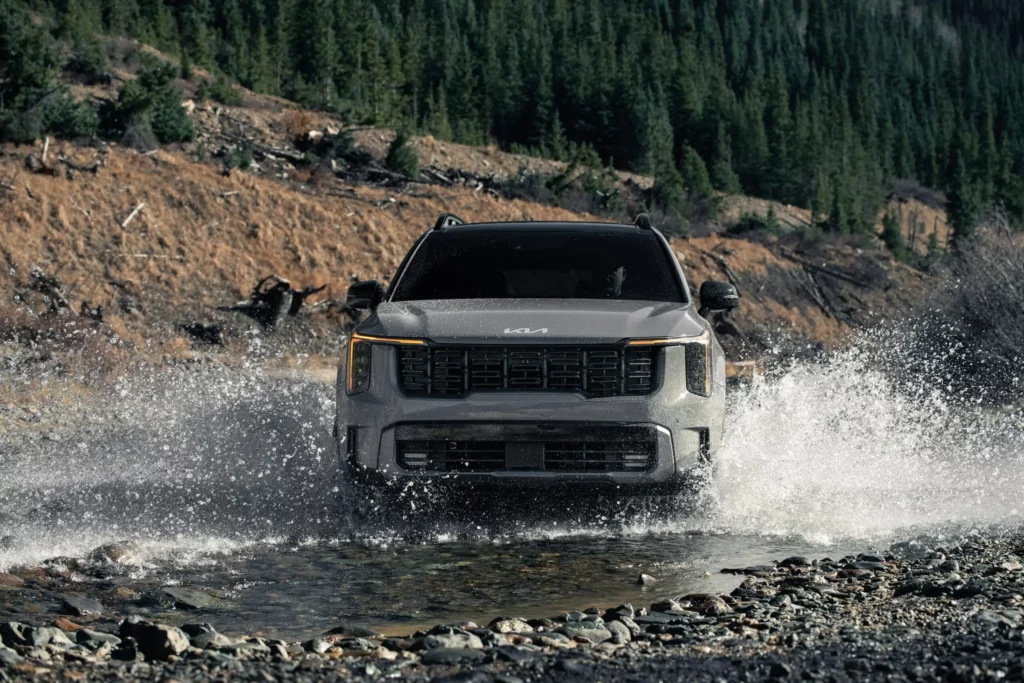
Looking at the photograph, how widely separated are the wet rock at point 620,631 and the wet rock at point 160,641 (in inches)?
63.7

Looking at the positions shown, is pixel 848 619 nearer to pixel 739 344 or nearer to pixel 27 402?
pixel 27 402

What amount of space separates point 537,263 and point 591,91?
354 feet

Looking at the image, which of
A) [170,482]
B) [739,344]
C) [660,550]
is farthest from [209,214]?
[660,550]

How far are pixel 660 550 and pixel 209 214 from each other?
87.9ft

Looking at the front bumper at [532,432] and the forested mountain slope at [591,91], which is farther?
the forested mountain slope at [591,91]

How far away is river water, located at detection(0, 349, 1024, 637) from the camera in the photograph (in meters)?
6.56

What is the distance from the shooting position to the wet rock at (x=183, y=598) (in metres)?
6.08

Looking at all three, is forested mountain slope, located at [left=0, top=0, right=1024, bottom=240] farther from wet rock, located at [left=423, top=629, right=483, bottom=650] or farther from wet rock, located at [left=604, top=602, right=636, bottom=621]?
wet rock, located at [left=423, top=629, right=483, bottom=650]

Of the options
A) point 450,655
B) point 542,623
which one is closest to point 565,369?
point 542,623

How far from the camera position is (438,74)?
391 feet

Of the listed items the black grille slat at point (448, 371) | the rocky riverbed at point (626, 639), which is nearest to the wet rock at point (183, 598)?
the rocky riverbed at point (626, 639)

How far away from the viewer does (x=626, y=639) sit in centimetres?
512

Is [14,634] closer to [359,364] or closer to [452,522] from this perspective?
[359,364]

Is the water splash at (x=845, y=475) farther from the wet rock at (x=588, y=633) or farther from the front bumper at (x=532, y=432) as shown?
the wet rock at (x=588, y=633)
